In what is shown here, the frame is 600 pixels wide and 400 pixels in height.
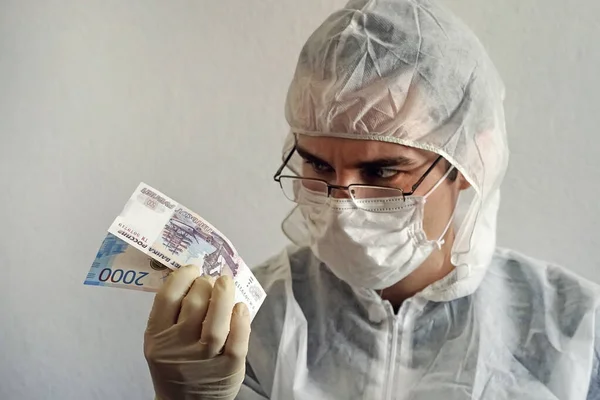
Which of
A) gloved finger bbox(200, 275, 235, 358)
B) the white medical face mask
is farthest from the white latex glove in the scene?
the white medical face mask

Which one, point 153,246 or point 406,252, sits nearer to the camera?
point 153,246

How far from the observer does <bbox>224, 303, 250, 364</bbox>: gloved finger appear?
2.78 ft

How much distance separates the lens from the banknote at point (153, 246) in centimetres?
82

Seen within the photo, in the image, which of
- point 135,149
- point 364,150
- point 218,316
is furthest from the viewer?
point 135,149

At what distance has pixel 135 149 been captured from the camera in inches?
57.3

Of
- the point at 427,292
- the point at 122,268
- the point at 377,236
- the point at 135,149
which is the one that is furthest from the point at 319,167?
the point at 135,149

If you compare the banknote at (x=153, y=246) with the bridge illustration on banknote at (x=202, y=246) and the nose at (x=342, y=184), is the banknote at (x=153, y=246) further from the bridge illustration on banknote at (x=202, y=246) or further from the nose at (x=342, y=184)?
the nose at (x=342, y=184)

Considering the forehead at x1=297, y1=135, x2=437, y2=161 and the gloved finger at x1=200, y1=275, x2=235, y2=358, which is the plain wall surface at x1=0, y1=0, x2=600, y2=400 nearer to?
the forehead at x1=297, y1=135, x2=437, y2=161

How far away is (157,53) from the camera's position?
1.43 m

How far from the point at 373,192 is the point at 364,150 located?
0.24 feet

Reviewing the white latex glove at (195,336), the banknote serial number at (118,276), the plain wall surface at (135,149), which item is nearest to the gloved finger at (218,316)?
the white latex glove at (195,336)

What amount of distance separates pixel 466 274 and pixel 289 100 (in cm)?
45

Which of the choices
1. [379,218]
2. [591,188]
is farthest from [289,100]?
[591,188]

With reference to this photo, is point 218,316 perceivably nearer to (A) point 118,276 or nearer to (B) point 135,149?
(A) point 118,276
